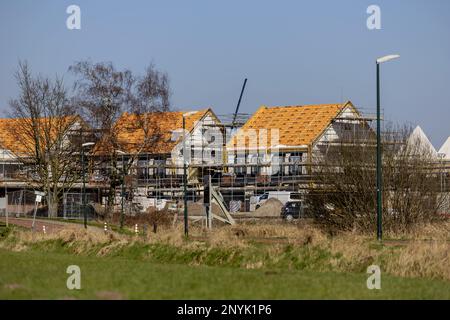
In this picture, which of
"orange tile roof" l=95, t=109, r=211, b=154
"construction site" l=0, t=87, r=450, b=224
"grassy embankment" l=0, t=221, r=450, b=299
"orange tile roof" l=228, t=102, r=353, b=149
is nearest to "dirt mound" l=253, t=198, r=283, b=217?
"construction site" l=0, t=87, r=450, b=224

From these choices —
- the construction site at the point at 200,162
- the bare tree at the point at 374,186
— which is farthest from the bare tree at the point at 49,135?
the bare tree at the point at 374,186

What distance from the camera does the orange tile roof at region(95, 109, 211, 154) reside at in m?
82.1

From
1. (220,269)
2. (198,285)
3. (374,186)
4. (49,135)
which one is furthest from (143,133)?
(198,285)

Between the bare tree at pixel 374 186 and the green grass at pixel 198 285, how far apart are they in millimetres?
24026

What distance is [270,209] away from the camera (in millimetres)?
73750

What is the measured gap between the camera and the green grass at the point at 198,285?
1747cm

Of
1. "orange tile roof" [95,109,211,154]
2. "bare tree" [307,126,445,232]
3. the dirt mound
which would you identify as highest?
"orange tile roof" [95,109,211,154]

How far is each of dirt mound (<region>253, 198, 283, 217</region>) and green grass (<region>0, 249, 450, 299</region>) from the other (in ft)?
163

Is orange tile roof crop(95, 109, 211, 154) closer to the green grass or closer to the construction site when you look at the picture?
the construction site

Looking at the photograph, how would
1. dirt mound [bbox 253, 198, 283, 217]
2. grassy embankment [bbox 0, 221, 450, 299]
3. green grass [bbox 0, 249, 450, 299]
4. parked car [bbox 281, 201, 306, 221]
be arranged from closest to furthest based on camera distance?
green grass [bbox 0, 249, 450, 299] < grassy embankment [bbox 0, 221, 450, 299] < parked car [bbox 281, 201, 306, 221] < dirt mound [bbox 253, 198, 283, 217]

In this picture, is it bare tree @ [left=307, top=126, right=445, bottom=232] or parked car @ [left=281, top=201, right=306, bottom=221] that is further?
parked car @ [left=281, top=201, right=306, bottom=221]

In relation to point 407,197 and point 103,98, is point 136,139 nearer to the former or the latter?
point 103,98
